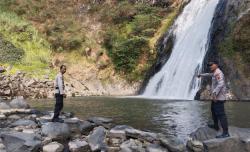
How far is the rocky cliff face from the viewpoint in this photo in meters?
32.2

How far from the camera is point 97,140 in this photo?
46.0ft

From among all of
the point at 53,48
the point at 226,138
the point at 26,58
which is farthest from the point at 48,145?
the point at 53,48

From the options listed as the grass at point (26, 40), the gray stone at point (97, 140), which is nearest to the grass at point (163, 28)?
the grass at point (26, 40)

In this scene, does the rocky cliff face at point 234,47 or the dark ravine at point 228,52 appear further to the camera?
the rocky cliff face at point 234,47

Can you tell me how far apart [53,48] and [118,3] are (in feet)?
32.2

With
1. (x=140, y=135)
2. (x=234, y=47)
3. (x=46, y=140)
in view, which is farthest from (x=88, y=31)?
(x=46, y=140)

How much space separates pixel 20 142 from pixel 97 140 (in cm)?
256

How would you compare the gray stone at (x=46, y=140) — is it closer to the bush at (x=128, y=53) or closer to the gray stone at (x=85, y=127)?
the gray stone at (x=85, y=127)

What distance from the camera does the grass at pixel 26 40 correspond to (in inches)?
1641

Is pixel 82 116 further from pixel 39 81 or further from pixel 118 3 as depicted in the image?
pixel 118 3

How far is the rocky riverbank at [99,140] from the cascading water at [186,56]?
786 inches

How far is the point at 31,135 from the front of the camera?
13617mm

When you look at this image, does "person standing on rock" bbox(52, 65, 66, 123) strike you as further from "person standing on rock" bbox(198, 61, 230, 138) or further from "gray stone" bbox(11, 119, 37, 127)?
"person standing on rock" bbox(198, 61, 230, 138)

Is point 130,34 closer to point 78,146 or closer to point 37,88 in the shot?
point 37,88
